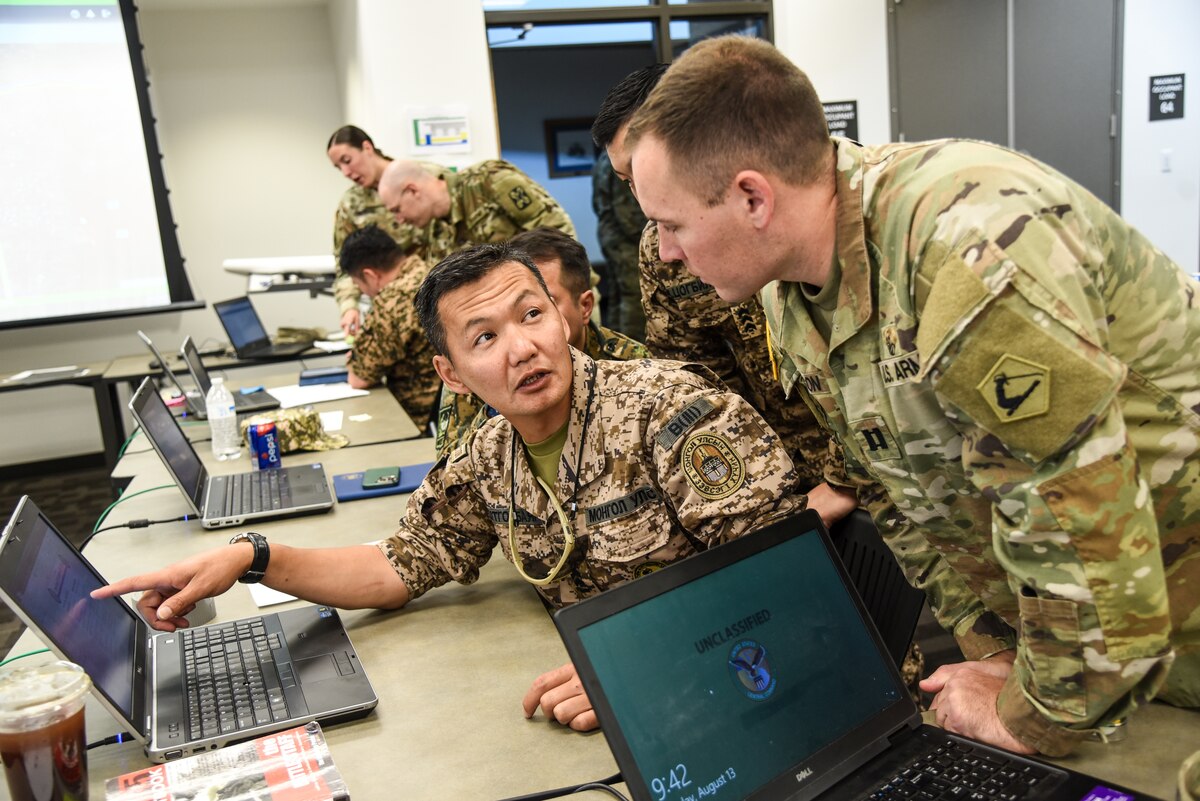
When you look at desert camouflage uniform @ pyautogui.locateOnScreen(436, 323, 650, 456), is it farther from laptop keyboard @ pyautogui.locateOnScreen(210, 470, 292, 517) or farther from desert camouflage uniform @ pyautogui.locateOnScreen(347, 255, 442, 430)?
desert camouflage uniform @ pyautogui.locateOnScreen(347, 255, 442, 430)

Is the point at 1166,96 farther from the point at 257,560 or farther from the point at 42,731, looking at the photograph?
the point at 42,731

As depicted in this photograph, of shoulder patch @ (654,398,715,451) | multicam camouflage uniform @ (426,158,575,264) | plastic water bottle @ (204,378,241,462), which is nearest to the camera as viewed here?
shoulder patch @ (654,398,715,451)

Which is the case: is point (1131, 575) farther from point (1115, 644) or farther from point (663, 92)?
point (663, 92)

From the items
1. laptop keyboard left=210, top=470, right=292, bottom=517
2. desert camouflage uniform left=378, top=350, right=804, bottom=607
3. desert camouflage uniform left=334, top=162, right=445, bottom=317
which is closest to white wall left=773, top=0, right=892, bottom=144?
→ desert camouflage uniform left=334, top=162, right=445, bottom=317

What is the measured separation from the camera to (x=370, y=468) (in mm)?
2621

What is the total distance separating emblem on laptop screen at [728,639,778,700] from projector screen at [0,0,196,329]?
A: 5.77m

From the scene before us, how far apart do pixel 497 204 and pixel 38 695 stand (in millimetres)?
3278

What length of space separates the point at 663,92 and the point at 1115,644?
0.66m

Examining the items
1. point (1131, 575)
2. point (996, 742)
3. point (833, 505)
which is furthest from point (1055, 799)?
point (833, 505)

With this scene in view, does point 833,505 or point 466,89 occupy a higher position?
point 466,89

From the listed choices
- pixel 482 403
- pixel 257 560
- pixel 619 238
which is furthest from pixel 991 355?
pixel 619 238

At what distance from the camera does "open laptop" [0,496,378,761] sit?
3.72ft

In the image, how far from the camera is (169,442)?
2387 mm

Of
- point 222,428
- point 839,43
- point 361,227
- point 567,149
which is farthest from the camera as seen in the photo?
point 567,149
